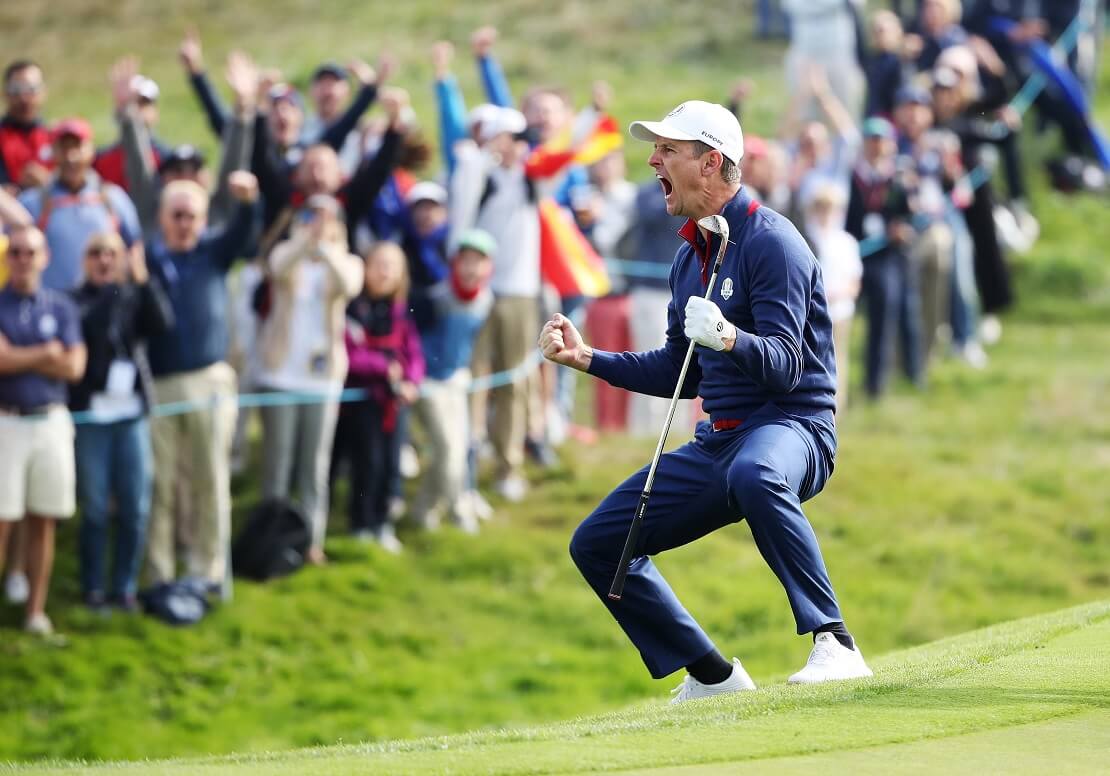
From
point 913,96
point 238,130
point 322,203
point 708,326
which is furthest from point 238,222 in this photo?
point 913,96

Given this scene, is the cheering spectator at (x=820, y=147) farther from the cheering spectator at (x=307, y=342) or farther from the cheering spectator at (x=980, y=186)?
the cheering spectator at (x=307, y=342)

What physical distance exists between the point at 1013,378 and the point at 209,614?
10433 millimetres

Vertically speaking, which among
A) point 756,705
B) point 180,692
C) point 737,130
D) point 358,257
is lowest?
point 180,692

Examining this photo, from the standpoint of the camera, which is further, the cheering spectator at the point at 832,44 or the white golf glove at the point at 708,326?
the cheering spectator at the point at 832,44

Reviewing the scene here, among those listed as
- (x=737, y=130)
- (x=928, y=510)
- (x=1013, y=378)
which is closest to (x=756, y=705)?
(x=737, y=130)

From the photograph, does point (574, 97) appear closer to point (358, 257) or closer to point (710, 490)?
point (358, 257)

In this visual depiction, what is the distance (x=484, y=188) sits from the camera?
15.7 metres

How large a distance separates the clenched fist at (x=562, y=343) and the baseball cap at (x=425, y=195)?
24.5ft

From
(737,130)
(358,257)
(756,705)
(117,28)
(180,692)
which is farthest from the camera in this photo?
(117,28)

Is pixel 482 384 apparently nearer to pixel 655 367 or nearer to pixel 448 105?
pixel 448 105

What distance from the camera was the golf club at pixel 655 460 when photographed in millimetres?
7977

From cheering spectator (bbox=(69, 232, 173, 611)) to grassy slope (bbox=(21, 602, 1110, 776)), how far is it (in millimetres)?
5538

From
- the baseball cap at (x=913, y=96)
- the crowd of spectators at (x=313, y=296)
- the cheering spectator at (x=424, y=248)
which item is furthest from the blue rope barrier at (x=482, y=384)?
the baseball cap at (x=913, y=96)

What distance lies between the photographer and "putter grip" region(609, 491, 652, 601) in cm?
817
